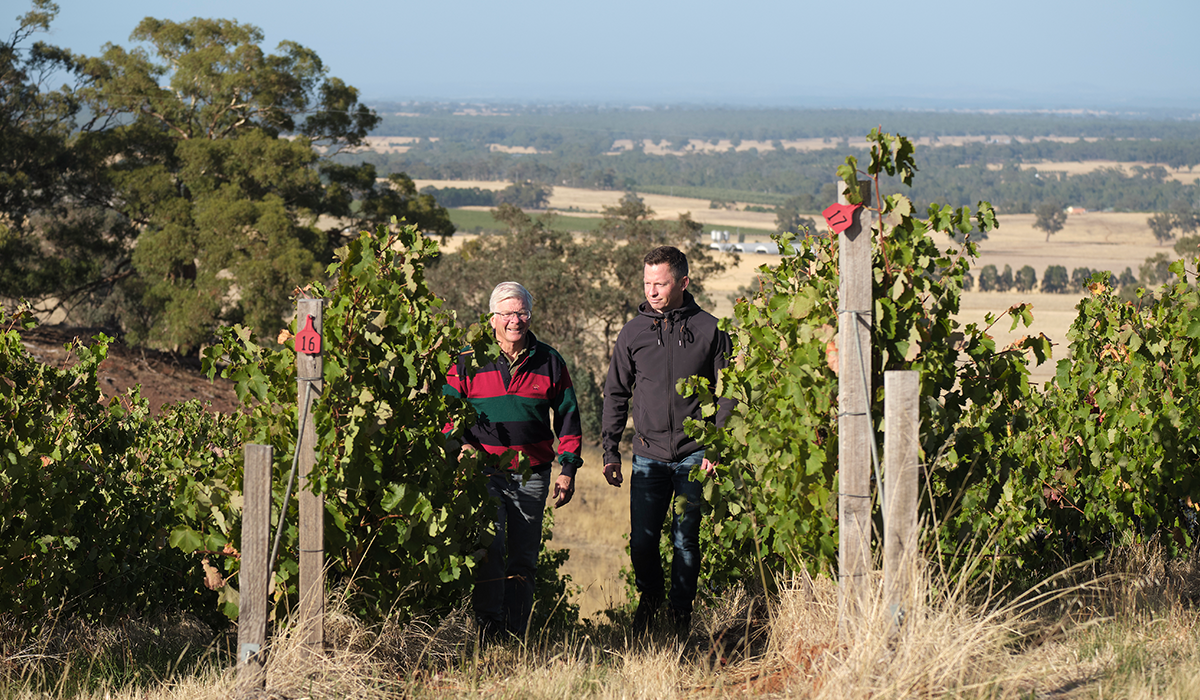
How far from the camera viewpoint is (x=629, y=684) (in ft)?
10.3

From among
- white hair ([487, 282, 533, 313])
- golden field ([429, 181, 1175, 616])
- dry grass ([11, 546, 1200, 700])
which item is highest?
white hair ([487, 282, 533, 313])

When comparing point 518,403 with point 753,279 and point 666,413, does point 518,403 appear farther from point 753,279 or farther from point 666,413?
point 753,279

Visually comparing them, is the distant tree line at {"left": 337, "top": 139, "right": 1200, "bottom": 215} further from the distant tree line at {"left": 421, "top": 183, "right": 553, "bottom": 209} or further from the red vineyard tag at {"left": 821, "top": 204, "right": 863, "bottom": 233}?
the red vineyard tag at {"left": 821, "top": 204, "right": 863, "bottom": 233}

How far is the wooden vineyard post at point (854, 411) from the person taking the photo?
3023mm

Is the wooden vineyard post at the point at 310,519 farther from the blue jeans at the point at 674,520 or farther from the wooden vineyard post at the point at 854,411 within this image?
the wooden vineyard post at the point at 854,411

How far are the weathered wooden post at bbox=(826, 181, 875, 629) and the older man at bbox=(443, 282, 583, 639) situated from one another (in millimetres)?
1163

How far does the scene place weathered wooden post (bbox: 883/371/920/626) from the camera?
293 cm

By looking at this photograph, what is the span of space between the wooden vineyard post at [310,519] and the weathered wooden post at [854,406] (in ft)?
5.32

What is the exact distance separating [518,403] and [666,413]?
61cm

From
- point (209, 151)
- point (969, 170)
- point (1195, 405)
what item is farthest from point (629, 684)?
point (969, 170)

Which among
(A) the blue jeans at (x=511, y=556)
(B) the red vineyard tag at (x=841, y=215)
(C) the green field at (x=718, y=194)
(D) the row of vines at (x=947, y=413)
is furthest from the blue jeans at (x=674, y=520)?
(C) the green field at (x=718, y=194)

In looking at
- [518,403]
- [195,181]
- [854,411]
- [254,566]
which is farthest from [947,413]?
[195,181]

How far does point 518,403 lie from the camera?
12.8ft

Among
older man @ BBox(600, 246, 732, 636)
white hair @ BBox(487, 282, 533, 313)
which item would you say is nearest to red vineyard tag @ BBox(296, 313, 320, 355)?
white hair @ BBox(487, 282, 533, 313)
